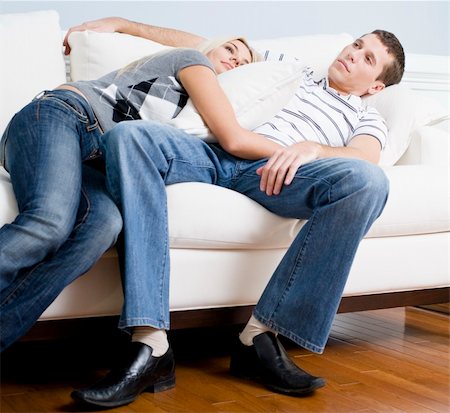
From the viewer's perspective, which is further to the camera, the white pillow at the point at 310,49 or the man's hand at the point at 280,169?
the white pillow at the point at 310,49

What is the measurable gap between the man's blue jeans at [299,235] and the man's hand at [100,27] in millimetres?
768

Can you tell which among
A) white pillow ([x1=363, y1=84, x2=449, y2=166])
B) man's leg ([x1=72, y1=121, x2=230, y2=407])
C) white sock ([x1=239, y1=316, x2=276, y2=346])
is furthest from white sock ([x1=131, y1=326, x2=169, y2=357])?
white pillow ([x1=363, y1=84, x2=449, y2=166])

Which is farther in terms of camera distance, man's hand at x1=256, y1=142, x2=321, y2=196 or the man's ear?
the man's ear

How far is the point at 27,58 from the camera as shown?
2.21 m

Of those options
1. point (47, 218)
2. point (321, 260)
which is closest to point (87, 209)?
point (47, 218)

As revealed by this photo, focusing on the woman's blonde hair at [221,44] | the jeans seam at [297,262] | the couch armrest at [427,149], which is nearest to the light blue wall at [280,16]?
the woman's blonde hair at [221,44]

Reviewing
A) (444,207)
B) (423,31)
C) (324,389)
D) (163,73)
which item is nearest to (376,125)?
(444,207)

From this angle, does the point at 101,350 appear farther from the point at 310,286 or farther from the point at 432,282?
the point at 432,282

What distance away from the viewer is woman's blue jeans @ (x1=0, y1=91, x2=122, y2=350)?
1.46 m

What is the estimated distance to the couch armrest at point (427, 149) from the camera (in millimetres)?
2334

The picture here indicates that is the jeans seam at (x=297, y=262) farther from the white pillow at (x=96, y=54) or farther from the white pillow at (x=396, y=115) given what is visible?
the white pillow at (x=96, y=54)

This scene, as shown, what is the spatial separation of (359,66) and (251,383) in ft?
3.44

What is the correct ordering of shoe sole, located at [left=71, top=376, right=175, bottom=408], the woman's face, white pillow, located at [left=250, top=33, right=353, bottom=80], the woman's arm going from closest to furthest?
1. shoe sole, located at [left=71, top=376, right=175, bottom=408]
2. the woman's arm
3. the woman's face
4. white pillow, located at [left=250, top=33, right=353, bottom=80]

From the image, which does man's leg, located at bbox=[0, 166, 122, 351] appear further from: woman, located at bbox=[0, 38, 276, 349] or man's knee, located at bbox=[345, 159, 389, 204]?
man's knee, located at bbox=[345, 159, 389, 204]
